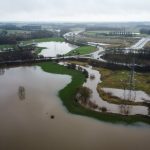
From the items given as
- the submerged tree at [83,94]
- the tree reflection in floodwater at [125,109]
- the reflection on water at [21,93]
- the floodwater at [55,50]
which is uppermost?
the floodwater at [55,50]

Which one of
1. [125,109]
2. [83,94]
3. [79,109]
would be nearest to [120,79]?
[83,94]

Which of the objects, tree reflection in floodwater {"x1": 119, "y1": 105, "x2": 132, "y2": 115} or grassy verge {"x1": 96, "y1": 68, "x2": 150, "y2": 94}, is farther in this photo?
grassy verge {"x1": 96, "y1": 68, "x2": 150, "y2": 94}

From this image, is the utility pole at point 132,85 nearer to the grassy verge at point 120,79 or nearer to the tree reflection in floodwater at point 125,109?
the grassy verge at point 120,79

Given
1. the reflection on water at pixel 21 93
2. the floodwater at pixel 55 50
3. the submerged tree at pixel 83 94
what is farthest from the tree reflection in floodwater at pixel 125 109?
the floodwater at pixel 55 50

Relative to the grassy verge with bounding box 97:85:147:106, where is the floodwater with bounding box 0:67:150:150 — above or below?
below

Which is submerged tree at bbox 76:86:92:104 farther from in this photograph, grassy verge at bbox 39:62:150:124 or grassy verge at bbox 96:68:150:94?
grassy verge at bbox 96:68:150:94

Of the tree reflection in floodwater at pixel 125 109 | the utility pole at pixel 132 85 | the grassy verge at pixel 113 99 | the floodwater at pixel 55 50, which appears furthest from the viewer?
the floodwater at pixel 55 50

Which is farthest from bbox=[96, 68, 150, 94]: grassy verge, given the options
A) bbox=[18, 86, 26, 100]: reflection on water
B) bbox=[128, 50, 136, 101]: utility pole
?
bbox=[18, 86, 26, 100]: reflection on water

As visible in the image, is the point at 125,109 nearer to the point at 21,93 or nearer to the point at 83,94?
the point at 83,94
